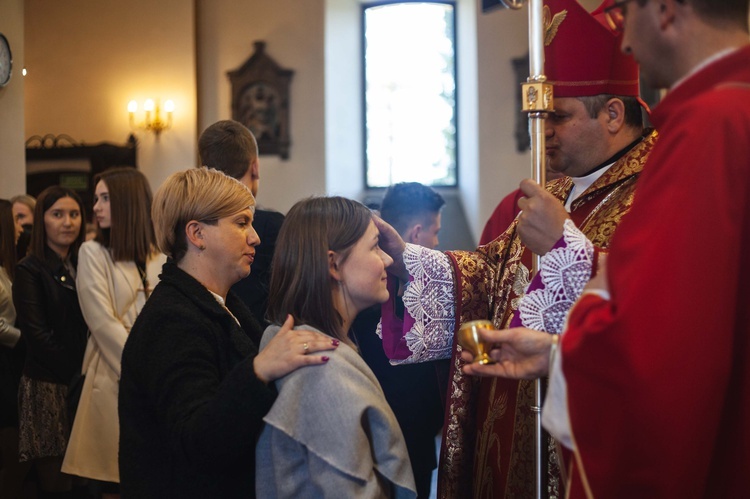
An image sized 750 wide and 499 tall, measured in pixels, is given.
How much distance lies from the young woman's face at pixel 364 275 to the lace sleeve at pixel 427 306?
311mm

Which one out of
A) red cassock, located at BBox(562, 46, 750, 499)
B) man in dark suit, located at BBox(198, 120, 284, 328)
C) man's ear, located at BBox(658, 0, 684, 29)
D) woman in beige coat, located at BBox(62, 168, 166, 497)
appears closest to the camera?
red cassock, located at BBox(562, 46, 750, 499)

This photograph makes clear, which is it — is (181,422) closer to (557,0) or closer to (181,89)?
(557,0)

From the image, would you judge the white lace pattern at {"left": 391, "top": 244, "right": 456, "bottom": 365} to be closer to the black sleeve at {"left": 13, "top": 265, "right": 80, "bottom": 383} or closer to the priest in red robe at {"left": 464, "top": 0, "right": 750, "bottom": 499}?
the priest in red robe at {"left": 464, "top": 0, "right": 750, "bottom": 499}

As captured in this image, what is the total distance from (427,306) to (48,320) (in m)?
2.67

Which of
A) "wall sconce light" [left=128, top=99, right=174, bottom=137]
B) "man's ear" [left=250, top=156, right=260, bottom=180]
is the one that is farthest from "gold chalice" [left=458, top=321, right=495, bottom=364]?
"wall sconce light" [left=128, top=99, right=174, bottom=137]

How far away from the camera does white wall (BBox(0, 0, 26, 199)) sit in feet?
22.2

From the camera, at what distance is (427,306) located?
248 cm

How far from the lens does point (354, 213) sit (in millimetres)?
2166

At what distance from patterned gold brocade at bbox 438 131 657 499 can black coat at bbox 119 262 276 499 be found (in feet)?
2.17

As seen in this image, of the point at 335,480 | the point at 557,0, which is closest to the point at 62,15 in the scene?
the point at 557,0

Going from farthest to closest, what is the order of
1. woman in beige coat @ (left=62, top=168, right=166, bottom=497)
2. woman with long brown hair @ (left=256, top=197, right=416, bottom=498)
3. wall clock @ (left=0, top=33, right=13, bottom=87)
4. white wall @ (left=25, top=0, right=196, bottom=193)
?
white wall @ (left=25, top=0, right=196, bottom=193) < wall clock @ (left=0, top=33, right=13, bottom=87) < woman in beige coat @ (left=62, top=168, right=166, bottom=497) < woman with long brown hair @ (left=256, top=197, right=416, bottom=498)

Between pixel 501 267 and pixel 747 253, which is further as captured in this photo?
pixel 501 267

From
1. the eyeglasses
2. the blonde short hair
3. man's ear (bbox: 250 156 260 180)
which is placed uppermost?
the eyeglasses

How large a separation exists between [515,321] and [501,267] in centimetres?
44
